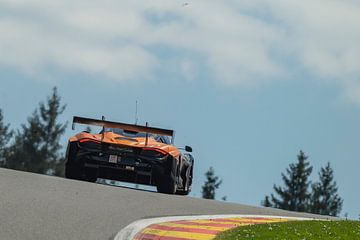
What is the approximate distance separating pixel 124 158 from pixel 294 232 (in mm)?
6664

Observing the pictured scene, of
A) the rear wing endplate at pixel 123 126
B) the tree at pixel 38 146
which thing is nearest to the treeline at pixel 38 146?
the tree at pixel 38 146

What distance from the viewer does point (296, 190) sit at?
76500 millimetres

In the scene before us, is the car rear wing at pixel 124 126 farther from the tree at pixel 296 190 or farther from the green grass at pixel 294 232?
the tree at pixel 296 190

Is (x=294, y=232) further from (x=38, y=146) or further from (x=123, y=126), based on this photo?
(x=38, y=146)

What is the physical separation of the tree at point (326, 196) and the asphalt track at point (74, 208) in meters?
62.8

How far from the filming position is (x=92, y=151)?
1691 cm

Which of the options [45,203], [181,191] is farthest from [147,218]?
[181,191]

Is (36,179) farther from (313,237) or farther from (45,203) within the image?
(313,237)

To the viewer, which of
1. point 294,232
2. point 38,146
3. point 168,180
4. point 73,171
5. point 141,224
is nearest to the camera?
point 141,224

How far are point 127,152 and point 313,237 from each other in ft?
23.5

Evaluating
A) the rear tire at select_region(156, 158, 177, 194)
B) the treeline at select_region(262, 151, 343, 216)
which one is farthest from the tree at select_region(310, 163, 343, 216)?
the rear tire at select_region(156, 158, 177, 194)

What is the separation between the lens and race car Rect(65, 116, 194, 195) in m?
16.8

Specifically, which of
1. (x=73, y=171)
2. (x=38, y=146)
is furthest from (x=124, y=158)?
(x=38, y=146)

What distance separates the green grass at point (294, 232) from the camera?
1019cm
